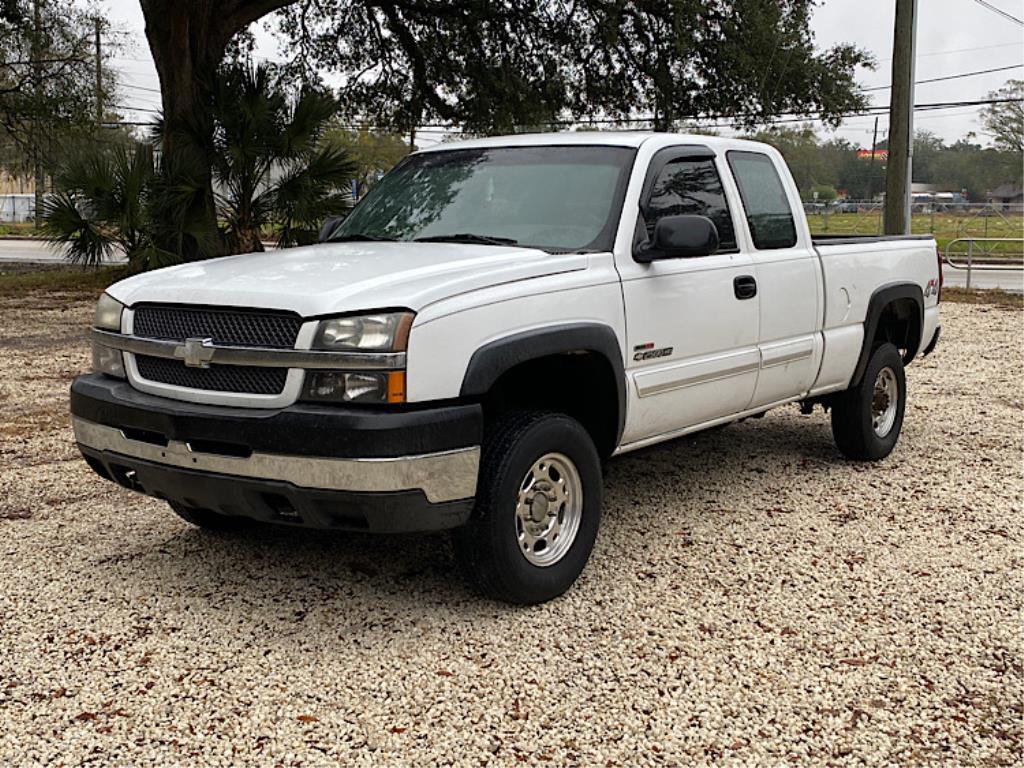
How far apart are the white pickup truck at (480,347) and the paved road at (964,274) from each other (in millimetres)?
11204

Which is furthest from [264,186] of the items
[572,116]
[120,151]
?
[572,116]

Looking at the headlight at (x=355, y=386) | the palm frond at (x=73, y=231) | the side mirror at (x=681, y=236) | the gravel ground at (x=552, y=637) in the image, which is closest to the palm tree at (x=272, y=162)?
the palm frond at (x=73, y=231)

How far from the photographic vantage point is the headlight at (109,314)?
4.66 metres

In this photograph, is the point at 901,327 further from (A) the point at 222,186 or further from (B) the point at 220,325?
(A) the point at 222,186

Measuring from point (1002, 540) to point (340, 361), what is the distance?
11.6ft

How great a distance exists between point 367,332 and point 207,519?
189 centimetres

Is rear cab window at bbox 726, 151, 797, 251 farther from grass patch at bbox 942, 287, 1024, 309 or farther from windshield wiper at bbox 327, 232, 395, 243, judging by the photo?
grass patch at bbox 942, 287, 1024, 309

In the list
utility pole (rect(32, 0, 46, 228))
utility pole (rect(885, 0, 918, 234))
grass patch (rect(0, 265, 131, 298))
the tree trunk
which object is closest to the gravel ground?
the tree trunk

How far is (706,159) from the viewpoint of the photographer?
5.78 metres

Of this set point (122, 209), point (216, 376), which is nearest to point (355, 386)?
point (216, 376)

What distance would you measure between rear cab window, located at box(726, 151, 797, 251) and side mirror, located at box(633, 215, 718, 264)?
3.49 feet

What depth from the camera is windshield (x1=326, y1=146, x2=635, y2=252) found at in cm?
509

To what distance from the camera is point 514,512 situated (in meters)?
4.32

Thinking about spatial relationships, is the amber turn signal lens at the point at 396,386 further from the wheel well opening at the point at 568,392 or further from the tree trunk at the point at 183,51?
the tree trunk at the point at 183,51
